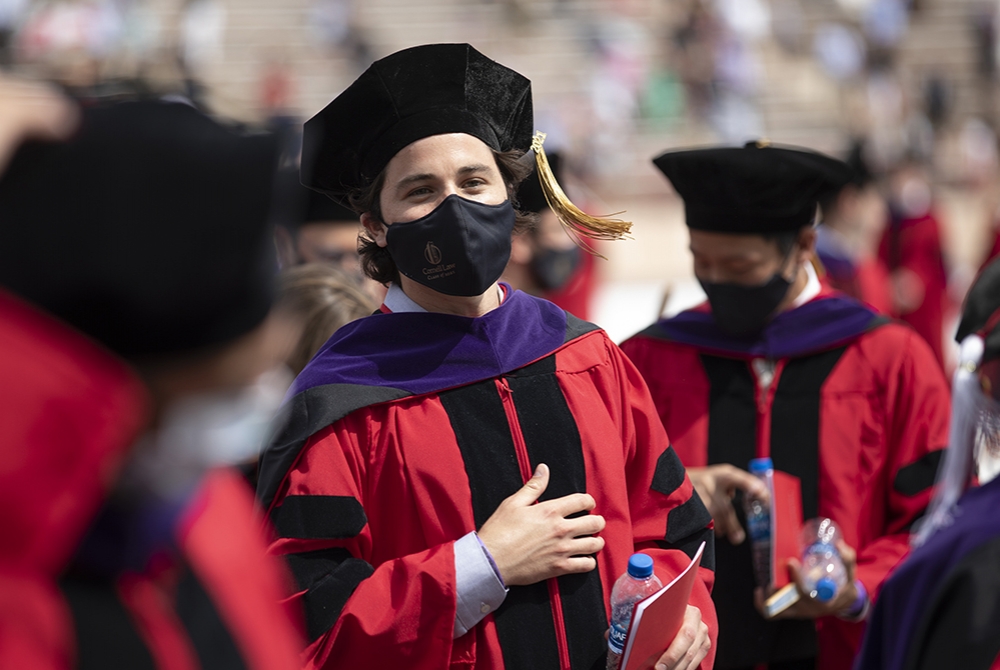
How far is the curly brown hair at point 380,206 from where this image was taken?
2.74m

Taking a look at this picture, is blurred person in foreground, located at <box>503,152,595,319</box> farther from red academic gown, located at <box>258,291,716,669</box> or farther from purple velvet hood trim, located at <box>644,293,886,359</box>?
red academic gown, located at <box>258,291,716,669</box>

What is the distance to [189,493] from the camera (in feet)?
4.97

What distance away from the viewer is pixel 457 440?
256 centimetres

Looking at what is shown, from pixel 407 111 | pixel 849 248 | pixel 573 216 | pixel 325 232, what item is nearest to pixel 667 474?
pixel 573 216

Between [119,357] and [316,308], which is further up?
[119,357]

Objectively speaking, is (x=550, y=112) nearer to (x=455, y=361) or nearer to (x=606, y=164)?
(x=606, y=164)

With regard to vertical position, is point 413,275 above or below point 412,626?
above

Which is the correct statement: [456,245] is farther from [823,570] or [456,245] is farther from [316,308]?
[823,570]

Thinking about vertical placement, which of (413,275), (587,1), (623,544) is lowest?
(623,544)

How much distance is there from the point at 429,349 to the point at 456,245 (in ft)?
0.86

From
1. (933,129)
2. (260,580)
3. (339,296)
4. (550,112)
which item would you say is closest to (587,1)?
(550,112)

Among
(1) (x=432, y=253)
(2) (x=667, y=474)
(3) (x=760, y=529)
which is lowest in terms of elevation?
(3) (x=760, y=529)

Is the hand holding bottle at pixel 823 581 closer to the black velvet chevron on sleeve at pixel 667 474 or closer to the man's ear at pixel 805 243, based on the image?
the black velvet chevron on sleeve at pixel 667 474

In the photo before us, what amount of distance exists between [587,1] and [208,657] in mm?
25898
